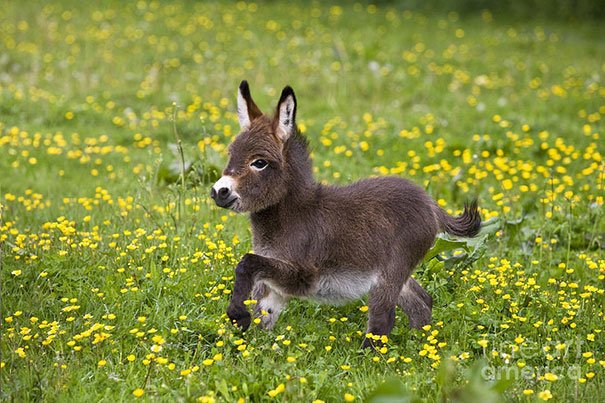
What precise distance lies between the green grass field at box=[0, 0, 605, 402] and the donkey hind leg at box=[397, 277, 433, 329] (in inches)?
3.8

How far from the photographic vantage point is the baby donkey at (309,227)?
5270 millimetres

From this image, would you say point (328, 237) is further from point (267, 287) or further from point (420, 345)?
point (420, 345)

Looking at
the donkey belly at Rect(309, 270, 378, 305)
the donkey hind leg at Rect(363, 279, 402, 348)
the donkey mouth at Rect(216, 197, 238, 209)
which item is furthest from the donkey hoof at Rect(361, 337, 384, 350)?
the donkey mouth at Rect(216, 197, 238, 209)

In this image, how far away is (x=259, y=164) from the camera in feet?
17.4

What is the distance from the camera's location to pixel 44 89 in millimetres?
13094

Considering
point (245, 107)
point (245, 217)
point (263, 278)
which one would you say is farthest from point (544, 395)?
point (245, 217)

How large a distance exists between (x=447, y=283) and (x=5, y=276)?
3.25 m

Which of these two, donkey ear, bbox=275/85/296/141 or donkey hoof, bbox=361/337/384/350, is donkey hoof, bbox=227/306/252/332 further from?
donkey ear, bbox=275/85/296/141

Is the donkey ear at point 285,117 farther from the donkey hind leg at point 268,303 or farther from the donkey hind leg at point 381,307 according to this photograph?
the donkey hind leg at point 381,307

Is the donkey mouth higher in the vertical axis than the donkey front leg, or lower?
higher

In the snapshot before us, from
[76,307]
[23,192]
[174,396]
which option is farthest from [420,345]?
[23,192]

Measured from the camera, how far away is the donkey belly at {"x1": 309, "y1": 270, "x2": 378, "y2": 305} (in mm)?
5359

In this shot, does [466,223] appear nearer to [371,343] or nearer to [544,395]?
[371,343]

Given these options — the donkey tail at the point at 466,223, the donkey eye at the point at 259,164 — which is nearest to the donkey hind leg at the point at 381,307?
the donkey tail at the point at 466,223
